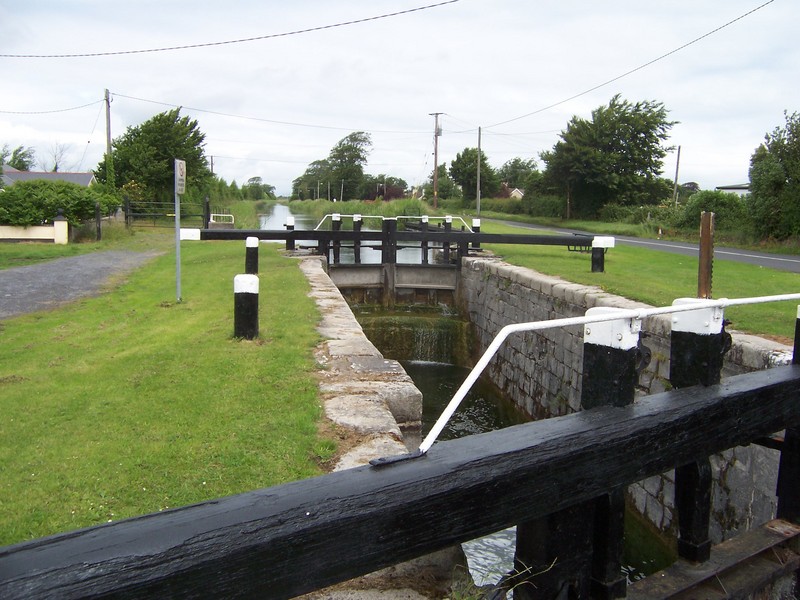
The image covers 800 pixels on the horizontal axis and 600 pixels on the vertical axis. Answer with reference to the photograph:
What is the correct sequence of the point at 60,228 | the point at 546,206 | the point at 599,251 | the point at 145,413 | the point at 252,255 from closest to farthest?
the point at 145,413
the point at 252,255
the point at 599,251
the point at 60,228
the point at 546,206

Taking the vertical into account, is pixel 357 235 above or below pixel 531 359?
above

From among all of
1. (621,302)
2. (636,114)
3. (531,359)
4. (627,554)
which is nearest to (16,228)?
(531,359)

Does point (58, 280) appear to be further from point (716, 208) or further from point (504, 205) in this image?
point (504, 205)

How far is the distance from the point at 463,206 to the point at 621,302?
45.0 metres

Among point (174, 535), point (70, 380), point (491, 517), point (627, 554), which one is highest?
point (174, 535)

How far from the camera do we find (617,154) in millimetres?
34500

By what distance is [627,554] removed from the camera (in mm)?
5148

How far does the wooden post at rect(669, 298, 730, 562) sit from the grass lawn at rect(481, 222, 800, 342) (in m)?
3.03

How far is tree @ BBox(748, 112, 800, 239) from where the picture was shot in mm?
16906

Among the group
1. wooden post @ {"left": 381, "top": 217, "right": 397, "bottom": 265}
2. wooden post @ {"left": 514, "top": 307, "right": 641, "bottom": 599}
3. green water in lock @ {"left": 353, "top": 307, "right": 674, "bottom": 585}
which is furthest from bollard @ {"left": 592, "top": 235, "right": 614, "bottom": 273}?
wooden post @ {"left": 514, "top": 307, "right": 641, "bottom": 599}

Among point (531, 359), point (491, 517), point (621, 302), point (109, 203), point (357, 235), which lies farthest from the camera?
point (109, 203)

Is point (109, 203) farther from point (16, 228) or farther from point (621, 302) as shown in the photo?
point (621, 302)

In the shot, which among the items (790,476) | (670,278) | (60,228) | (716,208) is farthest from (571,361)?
(716,208)

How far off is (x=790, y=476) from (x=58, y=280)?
33.5 feet
